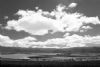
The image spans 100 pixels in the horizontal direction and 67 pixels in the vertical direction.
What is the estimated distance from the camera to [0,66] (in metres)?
45.6

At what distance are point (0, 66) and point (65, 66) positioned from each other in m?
18.5

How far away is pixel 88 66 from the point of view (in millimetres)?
47219

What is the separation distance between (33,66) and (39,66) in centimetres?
172

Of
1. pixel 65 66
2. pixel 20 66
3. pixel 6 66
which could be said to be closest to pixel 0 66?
pixel 6 66

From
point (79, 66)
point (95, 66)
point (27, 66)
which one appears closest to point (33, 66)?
point (27, 66)

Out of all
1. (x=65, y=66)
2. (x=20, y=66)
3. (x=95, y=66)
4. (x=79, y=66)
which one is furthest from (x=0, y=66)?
(x=95, y=66)

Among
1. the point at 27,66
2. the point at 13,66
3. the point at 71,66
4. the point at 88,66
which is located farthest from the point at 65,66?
the point at 13,66

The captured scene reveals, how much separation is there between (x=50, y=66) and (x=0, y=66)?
1411 cm

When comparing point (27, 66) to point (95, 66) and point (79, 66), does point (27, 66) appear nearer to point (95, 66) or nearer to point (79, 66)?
point (79, 66)

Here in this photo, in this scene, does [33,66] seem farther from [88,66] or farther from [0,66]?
[88,66]

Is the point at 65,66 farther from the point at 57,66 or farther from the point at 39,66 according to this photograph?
the point at 39,66

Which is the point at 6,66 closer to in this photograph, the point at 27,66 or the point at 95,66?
the point at 27,66

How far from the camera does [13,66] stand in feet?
152

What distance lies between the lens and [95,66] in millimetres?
46625
